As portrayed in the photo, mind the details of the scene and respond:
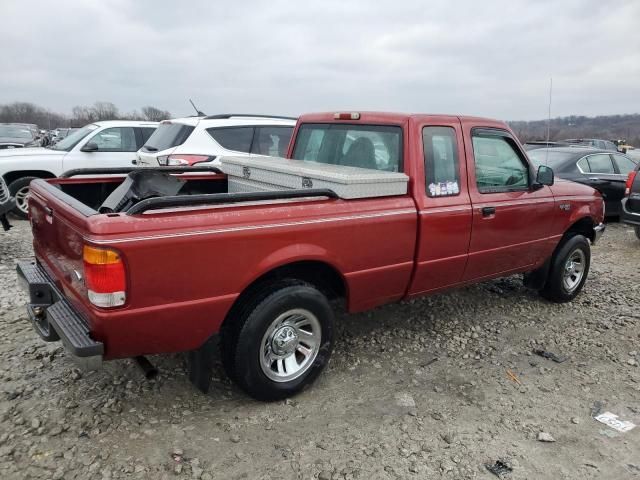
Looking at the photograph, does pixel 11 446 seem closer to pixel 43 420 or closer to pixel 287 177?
pixel 43 420

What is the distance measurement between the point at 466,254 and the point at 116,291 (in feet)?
8.74

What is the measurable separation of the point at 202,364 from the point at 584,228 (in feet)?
14.2

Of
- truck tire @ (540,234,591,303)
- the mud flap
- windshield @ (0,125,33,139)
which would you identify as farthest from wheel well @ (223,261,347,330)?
windshield @ (0,125,33,139)

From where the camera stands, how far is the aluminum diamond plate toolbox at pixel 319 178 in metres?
3.32

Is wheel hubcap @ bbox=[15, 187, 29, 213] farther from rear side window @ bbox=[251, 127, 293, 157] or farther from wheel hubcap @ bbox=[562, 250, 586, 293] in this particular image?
wheel hubcap @ bbox=[562, 250, 586, 293]

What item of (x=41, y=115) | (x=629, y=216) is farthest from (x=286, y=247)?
(x=41, y=115)

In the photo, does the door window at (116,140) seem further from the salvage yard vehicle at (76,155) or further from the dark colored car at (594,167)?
the dark colored car at (594,167)

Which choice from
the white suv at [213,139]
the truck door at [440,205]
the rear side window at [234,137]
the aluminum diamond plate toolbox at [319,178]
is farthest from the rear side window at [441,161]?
the rear side window at [234,137]

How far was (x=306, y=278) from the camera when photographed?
11.3ft

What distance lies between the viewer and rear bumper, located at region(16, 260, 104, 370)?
2.56m

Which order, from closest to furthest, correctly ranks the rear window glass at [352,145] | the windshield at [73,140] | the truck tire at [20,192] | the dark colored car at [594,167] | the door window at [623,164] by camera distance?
the rear window glass at [352,145] < the truck tire at [20,192] < the windshield at [73,140] < the dark colored car at [594,167] < the door window at [623,164]

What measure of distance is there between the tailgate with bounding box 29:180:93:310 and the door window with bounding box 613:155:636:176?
387 inches

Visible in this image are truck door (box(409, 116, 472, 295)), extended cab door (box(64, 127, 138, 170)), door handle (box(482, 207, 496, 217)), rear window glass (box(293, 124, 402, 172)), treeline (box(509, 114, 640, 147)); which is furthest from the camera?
extended cab door (box(64, 127, 138, 170))

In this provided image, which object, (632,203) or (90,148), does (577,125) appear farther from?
(90,148)
